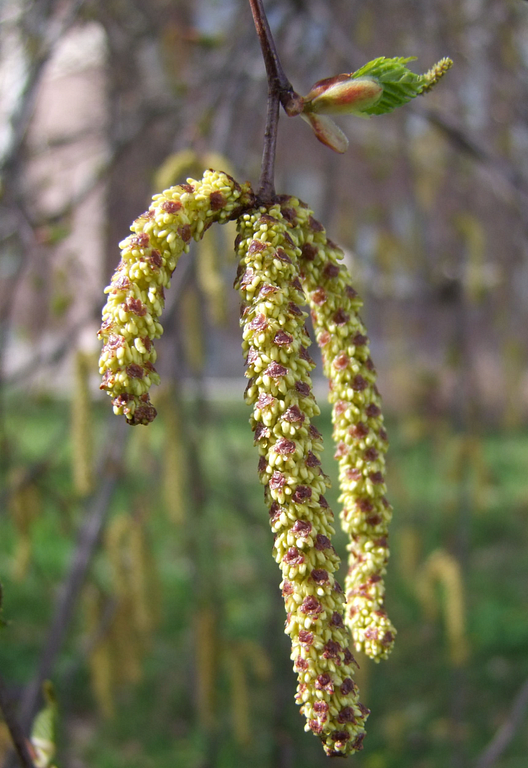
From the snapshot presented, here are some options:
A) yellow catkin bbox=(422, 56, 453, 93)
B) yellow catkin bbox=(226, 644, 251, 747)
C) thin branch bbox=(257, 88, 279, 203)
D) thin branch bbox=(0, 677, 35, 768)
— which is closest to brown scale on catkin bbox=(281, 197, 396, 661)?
thin branch bbox=(257, 88, 279, 203)

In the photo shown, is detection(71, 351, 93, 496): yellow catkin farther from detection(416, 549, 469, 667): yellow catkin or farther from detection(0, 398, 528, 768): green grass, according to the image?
detection(416, 549, 469, 667): yellow catkin

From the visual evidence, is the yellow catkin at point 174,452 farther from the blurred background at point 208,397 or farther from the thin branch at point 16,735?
the thin branch at point 16,735

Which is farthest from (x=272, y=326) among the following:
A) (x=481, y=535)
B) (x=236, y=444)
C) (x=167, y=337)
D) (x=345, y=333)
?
(x=236, y=444)

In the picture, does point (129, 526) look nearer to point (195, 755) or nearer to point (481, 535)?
point (195, 755)

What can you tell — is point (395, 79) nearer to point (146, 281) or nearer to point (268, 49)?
point (268, 49)

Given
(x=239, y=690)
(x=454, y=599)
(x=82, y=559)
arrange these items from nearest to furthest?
1. (x=82, y=559)
2. (x=454, y=599)
3. (x=239, y=690)

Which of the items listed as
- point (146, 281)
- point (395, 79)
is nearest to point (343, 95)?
point (395, 79)
